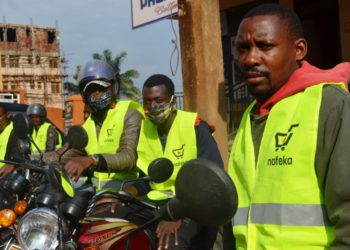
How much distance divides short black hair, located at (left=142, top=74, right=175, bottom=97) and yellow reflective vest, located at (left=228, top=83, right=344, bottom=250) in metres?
1.73

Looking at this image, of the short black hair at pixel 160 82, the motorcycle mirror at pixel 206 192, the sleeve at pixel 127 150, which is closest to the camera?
the motorcycle mirror at pixel 206 192

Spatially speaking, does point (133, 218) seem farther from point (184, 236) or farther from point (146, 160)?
point (146, 160)

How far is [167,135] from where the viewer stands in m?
3.70

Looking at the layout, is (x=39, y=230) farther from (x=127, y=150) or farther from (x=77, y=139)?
(x=127, y=150)

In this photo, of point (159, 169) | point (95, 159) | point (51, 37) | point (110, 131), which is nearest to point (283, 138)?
point (159, 169)

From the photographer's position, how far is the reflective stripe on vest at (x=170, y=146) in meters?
3.43

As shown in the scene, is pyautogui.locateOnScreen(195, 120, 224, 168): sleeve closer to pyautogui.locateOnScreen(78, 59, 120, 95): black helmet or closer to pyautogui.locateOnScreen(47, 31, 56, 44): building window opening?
pyautogui.locateOnScreen(78, 59, 120, 95): black helmet

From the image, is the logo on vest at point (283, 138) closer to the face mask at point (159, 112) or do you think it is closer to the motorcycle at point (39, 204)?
the motorcycle at point (39, 204)

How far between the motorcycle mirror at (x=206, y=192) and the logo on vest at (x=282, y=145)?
0.34m

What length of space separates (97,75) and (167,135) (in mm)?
643

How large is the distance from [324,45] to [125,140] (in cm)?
881

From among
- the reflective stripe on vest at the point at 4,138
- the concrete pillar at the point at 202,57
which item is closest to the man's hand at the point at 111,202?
the concrete pillar at the point at 202,57

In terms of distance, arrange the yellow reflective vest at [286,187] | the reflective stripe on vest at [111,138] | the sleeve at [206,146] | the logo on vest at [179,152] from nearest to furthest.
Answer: the yellow reflective vest at [286,187] → the sleeve at [206,146] → the logo on vest at [179,152] → the reflective stripe on vest at [111,138]

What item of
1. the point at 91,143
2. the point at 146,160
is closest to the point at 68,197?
the point at 146,160
